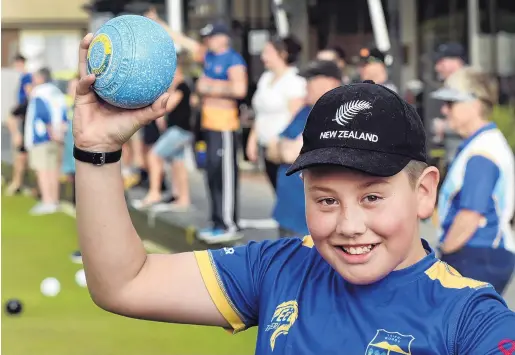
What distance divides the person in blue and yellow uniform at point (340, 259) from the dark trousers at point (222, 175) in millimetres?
7717

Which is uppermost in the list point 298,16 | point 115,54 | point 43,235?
point 115,54

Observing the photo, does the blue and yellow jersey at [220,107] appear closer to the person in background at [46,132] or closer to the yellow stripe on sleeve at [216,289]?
the person in background at [46,132]

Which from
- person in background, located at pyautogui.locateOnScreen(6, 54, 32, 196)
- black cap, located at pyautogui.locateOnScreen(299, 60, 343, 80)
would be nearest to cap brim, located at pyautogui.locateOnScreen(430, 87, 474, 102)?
black cap, located at pyautogui.locateOnScreen(299, 60, 343, 80)

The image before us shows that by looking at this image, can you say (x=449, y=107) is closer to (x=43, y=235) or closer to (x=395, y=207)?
(x=395, y=207)

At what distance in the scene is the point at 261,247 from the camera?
9.32 feet

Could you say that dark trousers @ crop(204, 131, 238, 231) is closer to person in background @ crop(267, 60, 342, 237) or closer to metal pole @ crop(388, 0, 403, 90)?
person in background @ crop(267, 60, 342, 237)

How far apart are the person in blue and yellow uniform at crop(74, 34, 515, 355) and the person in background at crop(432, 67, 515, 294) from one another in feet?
9.20

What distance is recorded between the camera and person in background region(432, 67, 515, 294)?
5.38 meters

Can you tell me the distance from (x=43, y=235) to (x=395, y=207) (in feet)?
36.5

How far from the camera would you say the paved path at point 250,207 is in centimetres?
1069

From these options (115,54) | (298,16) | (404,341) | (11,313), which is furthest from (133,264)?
(298,16)

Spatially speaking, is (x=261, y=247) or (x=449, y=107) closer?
(x=261, y=247)

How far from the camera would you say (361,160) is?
2395mm

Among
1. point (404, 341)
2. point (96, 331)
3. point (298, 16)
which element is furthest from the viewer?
point (298, 16)
